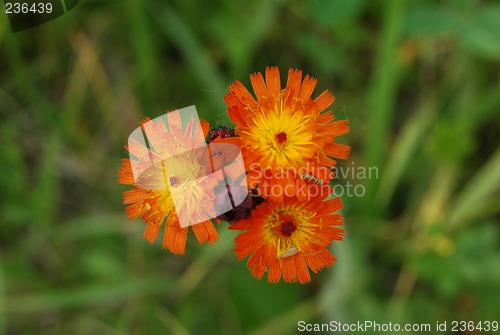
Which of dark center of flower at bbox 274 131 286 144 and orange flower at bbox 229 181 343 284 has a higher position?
dark center of flower at bbox 274 131 286 144

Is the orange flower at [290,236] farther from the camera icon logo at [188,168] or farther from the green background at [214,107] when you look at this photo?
the green background at [214,107]

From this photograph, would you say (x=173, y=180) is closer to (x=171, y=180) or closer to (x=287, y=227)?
(x=171, y=180)

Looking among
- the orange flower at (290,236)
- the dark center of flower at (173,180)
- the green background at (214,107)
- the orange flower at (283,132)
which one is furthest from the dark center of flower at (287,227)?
the green background at (214,107)

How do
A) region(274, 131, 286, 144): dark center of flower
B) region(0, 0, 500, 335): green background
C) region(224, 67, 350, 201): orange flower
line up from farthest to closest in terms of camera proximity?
region(0, 0, 500, 335): green background
region(274, 131, 286, 144): dark center of flower
region(224, 67, 350, 201): orange flower

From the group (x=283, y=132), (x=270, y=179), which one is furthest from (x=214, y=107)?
(x=270, y=179)

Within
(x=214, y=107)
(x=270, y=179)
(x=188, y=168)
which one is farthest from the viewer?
(x=214, y=107)

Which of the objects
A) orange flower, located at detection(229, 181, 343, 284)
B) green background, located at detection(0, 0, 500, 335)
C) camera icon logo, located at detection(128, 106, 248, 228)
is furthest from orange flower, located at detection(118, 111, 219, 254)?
green background, located at detection(0, 0, 500, 335)

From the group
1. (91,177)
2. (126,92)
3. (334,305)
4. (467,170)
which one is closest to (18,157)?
(91,177)

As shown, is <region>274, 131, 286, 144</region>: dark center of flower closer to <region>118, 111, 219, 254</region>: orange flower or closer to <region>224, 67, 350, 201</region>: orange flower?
<region>224, 67, 350, 201</region>: orange flower
